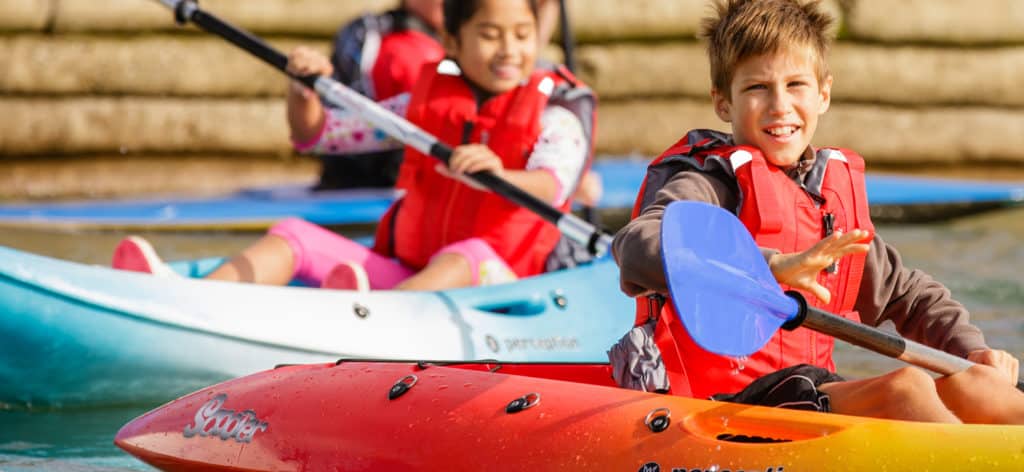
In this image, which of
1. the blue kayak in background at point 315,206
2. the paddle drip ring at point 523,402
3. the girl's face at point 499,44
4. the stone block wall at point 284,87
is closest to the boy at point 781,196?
the paddle drip ring at point 523,402

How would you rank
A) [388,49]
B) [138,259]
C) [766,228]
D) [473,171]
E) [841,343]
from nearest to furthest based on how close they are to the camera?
1. [766,228]
2. [138,259]
3. [473,171]
4. [841,343]
5. [388,49]

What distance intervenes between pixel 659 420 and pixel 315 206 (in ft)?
13.2

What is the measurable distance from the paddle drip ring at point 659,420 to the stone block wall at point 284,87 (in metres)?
5.38

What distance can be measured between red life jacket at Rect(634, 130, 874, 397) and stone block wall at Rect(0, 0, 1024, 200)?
5132 mm

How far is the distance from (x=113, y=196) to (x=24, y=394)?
3.85m

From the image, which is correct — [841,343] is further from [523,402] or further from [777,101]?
[523,402]

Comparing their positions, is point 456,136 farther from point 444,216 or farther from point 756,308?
point 756,308

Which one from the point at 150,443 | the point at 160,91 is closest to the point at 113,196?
the point at 160,91

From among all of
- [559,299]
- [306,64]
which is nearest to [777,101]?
[559,299]

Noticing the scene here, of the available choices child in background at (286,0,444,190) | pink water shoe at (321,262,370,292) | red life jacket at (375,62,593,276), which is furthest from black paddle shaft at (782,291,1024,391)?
child in background at (286,0,444,190)

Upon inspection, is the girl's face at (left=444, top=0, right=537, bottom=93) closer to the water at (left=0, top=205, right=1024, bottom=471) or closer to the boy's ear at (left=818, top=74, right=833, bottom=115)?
the water at (left=0, top=205, right=1024, bottom=471)

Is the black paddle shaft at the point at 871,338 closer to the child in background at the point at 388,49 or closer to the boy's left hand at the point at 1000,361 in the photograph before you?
the boy's left hand at the point at 1000,361

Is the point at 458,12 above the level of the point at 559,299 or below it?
above

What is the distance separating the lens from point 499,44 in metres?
3.95
